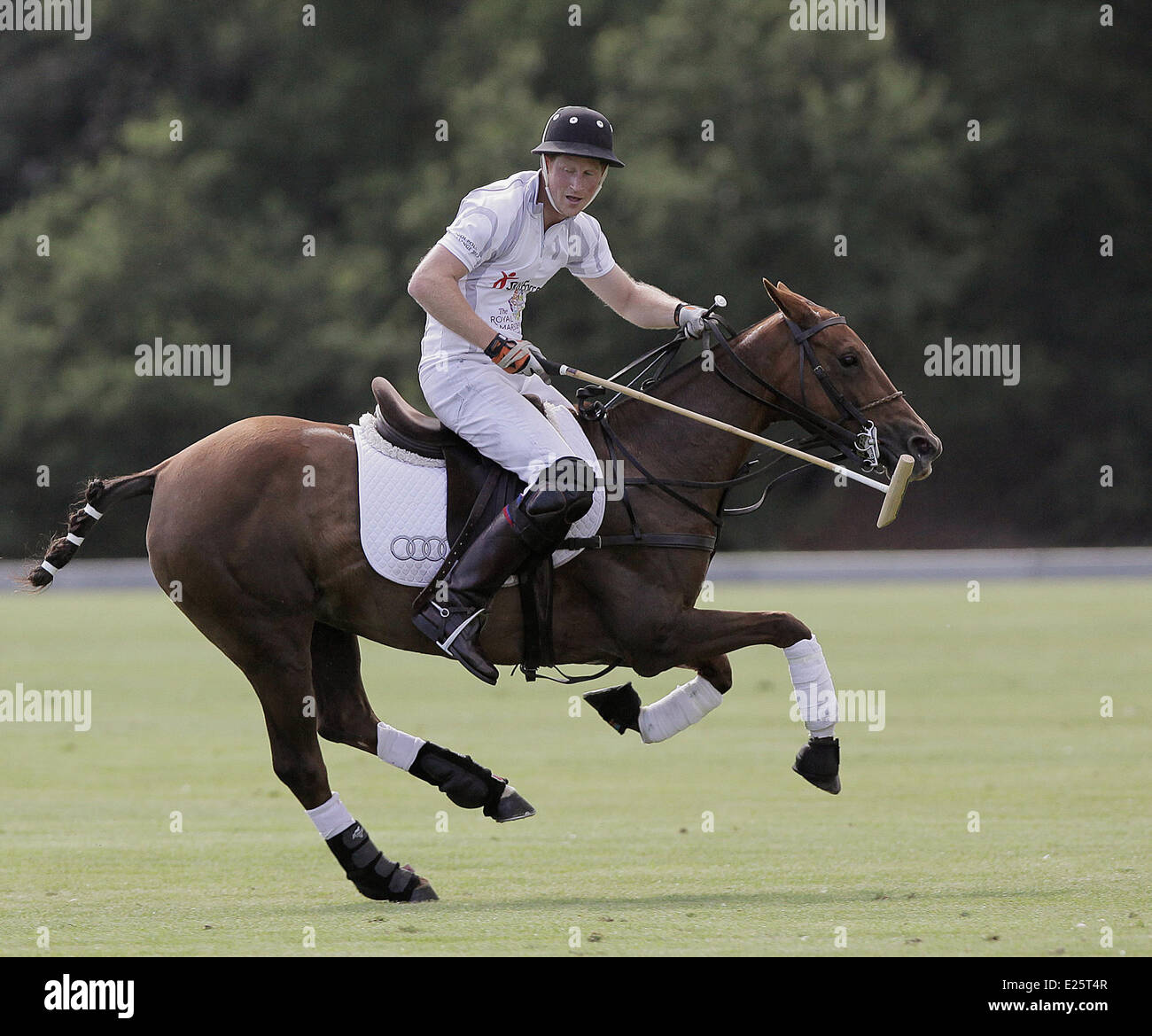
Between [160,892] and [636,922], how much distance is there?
7.08 feet

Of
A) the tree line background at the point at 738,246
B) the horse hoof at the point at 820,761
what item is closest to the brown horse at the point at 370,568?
the horse hoof at the point at 820,761

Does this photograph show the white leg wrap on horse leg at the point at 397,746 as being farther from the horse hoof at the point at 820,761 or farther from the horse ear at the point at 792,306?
the horse ear at the point at 792,306

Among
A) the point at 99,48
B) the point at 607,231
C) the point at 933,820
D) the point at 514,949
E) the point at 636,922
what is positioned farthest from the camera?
the point at 99,48

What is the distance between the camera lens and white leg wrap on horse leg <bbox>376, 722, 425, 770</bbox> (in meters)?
7.86

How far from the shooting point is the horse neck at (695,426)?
777 cm

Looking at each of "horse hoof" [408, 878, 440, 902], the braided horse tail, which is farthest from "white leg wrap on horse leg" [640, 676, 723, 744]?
the braided horse tail

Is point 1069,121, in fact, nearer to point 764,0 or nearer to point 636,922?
point 764,0

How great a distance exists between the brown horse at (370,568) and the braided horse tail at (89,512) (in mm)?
211

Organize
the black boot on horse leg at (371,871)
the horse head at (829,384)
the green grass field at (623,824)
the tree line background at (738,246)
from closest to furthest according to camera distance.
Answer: the green grass field at (623,824), the black boot on horse leg at (371,871), the horse head at (829,384), the tree line background at (738,246)

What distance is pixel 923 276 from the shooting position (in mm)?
37406

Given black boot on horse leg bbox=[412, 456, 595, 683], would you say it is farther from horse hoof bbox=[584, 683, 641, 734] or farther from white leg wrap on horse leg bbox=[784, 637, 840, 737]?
white leg wrap on horse leg bbox=[784, 637, 840, 737]

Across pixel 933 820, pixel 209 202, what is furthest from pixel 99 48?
pixel 933 820

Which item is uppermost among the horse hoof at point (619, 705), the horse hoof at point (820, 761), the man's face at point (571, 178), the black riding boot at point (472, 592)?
the man's face at point (571, 178)

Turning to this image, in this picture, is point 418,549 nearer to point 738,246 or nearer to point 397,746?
point 397,746
